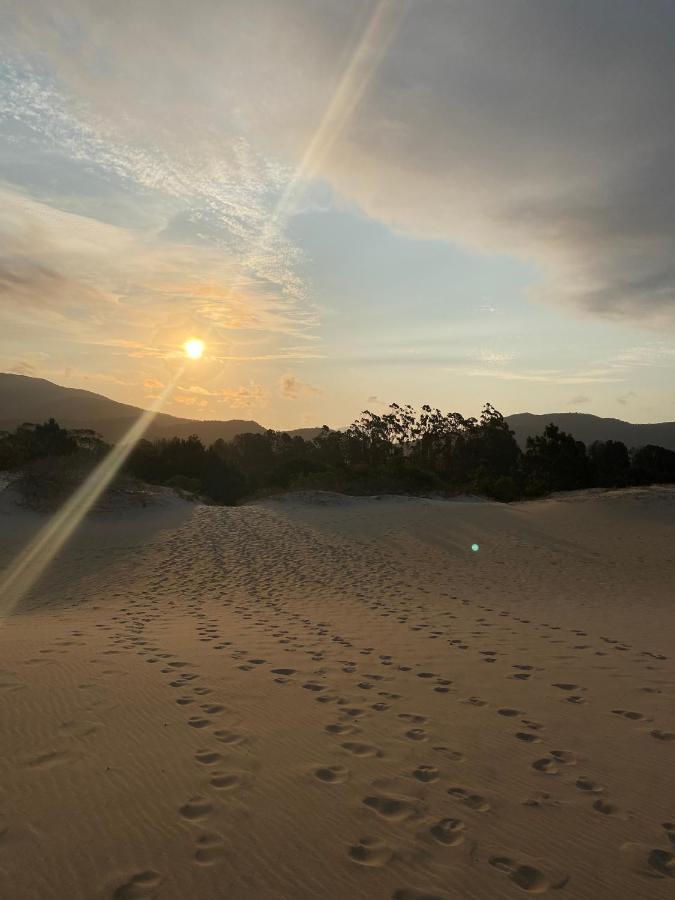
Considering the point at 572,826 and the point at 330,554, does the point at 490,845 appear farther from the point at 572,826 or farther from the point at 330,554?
the point at 330,554

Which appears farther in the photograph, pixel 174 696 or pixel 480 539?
pixel 480 539

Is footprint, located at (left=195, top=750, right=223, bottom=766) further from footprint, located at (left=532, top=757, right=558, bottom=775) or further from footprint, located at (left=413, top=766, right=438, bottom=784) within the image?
footprint, located at (left=532, top=757, right=558, bottom=775)

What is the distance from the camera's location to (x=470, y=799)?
380cm

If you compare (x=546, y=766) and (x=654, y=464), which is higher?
(x=654, y=464)

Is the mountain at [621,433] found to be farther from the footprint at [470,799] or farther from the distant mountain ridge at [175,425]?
the footprint at [470,799]

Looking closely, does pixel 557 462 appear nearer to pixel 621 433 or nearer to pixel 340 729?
pixel 340 729

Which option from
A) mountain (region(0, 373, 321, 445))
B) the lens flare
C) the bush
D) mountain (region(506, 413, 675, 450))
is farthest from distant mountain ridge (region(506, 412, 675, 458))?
the lens flare

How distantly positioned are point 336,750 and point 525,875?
5.60 ft

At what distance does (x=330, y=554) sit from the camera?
17.2 metres

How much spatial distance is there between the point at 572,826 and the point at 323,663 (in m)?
3.81

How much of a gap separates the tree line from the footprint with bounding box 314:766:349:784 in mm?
25535

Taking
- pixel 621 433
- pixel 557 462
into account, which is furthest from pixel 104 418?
pixel 621 433

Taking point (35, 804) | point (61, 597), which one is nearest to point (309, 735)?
point (35, 804)

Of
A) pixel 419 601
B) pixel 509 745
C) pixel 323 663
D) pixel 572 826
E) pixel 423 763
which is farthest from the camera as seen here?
pixel 419 601
